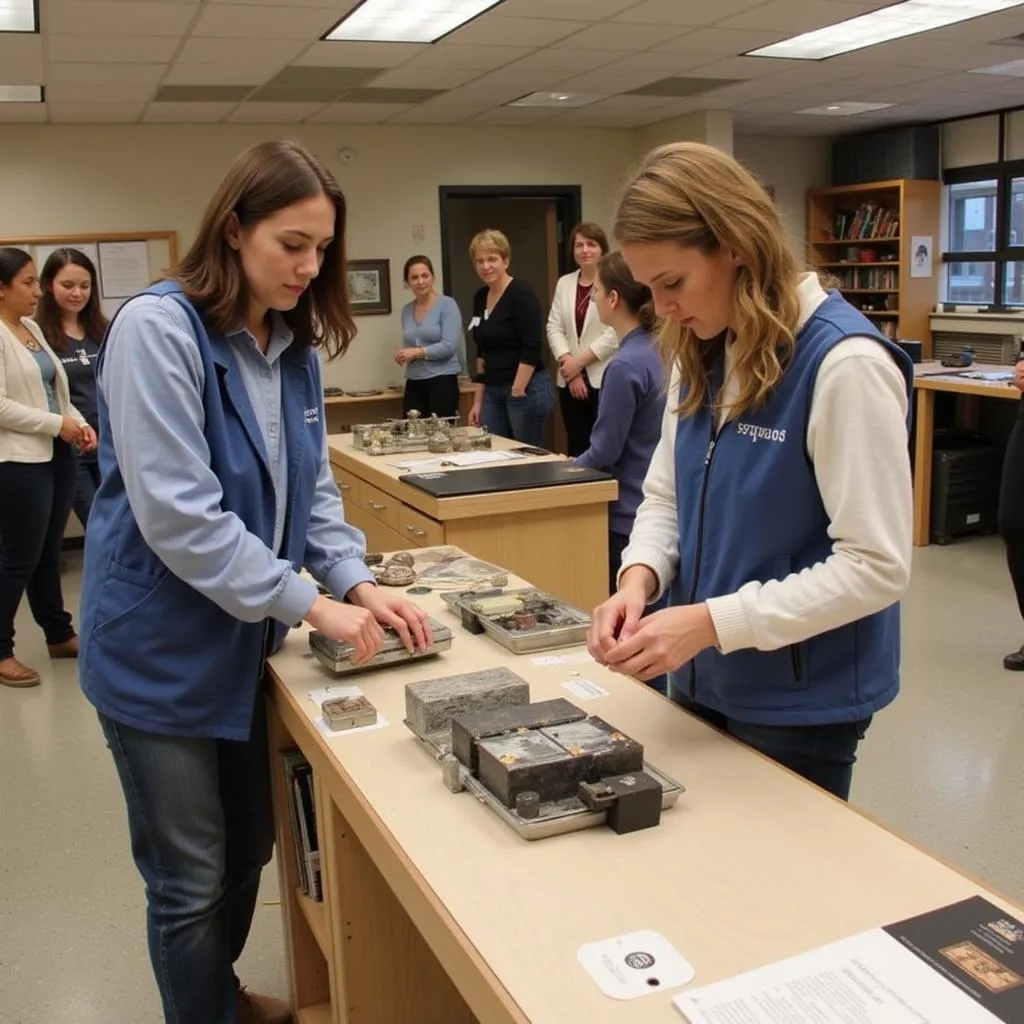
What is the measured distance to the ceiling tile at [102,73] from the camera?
484cm

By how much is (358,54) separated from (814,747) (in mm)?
4457

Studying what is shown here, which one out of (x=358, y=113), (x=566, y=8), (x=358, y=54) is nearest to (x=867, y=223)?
(x=358, y=113)

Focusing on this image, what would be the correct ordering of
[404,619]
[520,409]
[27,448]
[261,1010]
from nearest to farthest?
[404,619], [261,1010], [27,448], [520,409]

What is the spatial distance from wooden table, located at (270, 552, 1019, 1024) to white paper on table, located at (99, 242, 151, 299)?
5.56 meters

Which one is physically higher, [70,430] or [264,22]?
[264,22]

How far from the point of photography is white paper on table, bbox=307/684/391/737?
148 centimetres

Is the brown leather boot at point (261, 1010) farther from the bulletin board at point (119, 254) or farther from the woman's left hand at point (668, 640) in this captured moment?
the bulletin board at point (119, 254)

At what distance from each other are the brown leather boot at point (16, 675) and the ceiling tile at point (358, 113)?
3.74 metres

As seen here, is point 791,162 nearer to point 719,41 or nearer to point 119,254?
point 719,41

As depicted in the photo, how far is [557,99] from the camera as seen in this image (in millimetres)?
6359

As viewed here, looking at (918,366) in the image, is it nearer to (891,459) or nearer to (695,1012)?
(891,459)

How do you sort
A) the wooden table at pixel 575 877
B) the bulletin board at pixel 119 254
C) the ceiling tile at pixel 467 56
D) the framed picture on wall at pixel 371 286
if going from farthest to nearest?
the framed picture on wall at pixel 371 286, the bulletin board at pixel 119 254, the ceiling tile at pixel 467 56, the wooden table at pixel 575 877

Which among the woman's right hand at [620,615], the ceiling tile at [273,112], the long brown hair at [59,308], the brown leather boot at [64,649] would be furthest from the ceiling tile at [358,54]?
the woman's right hand at [620,615]

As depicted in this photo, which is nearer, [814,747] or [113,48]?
[814,747]
